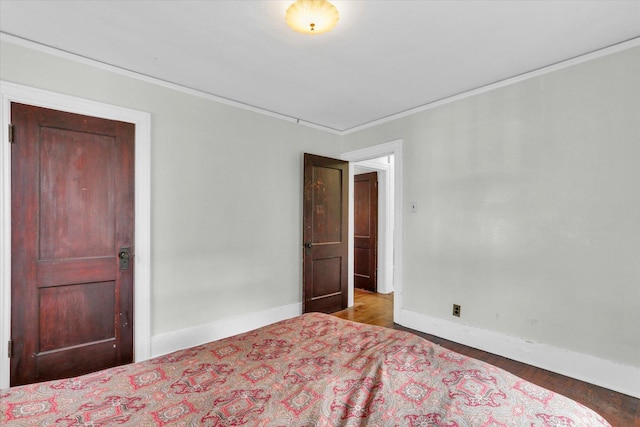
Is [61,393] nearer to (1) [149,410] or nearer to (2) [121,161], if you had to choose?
(1) [149,410]

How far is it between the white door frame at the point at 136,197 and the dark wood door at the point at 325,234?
1704 millimetres

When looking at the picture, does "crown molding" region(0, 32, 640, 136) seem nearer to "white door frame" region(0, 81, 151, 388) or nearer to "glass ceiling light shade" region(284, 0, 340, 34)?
"white door frame" region(0, 81, 151, 388)

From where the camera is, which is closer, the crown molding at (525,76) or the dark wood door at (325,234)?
the crown molding at (525,76)

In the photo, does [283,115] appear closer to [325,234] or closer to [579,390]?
[325,234]

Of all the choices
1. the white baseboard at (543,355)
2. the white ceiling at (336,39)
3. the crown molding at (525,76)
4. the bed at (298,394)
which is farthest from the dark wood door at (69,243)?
the white baseboard at (543,355)

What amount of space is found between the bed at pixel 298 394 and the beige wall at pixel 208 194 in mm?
1520

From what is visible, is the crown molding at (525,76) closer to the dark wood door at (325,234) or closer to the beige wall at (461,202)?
the beige wall at (461,202)

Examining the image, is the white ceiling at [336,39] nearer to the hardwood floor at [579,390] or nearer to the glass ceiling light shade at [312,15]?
the glass ceiling light shade at [312,15]

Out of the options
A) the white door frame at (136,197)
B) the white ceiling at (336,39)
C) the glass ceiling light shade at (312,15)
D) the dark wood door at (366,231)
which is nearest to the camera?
the glass ceiling light shade at (312,15)

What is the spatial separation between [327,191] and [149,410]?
125 inches

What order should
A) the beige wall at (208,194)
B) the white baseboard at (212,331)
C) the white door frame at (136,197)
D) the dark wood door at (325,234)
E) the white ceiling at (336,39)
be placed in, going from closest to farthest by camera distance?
the white ceiling at (336,39) < the white door frame at (136,197) < the beige wall at (208,194) < the white baseboard at (212,331) < the dark wood door at (325,234)

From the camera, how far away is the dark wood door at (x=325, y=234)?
3.75m

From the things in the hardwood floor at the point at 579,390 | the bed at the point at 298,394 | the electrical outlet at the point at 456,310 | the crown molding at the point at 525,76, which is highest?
the crown molding at the point at 525,76

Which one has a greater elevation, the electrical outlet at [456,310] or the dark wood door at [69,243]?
the dark wood door at [69,243]
